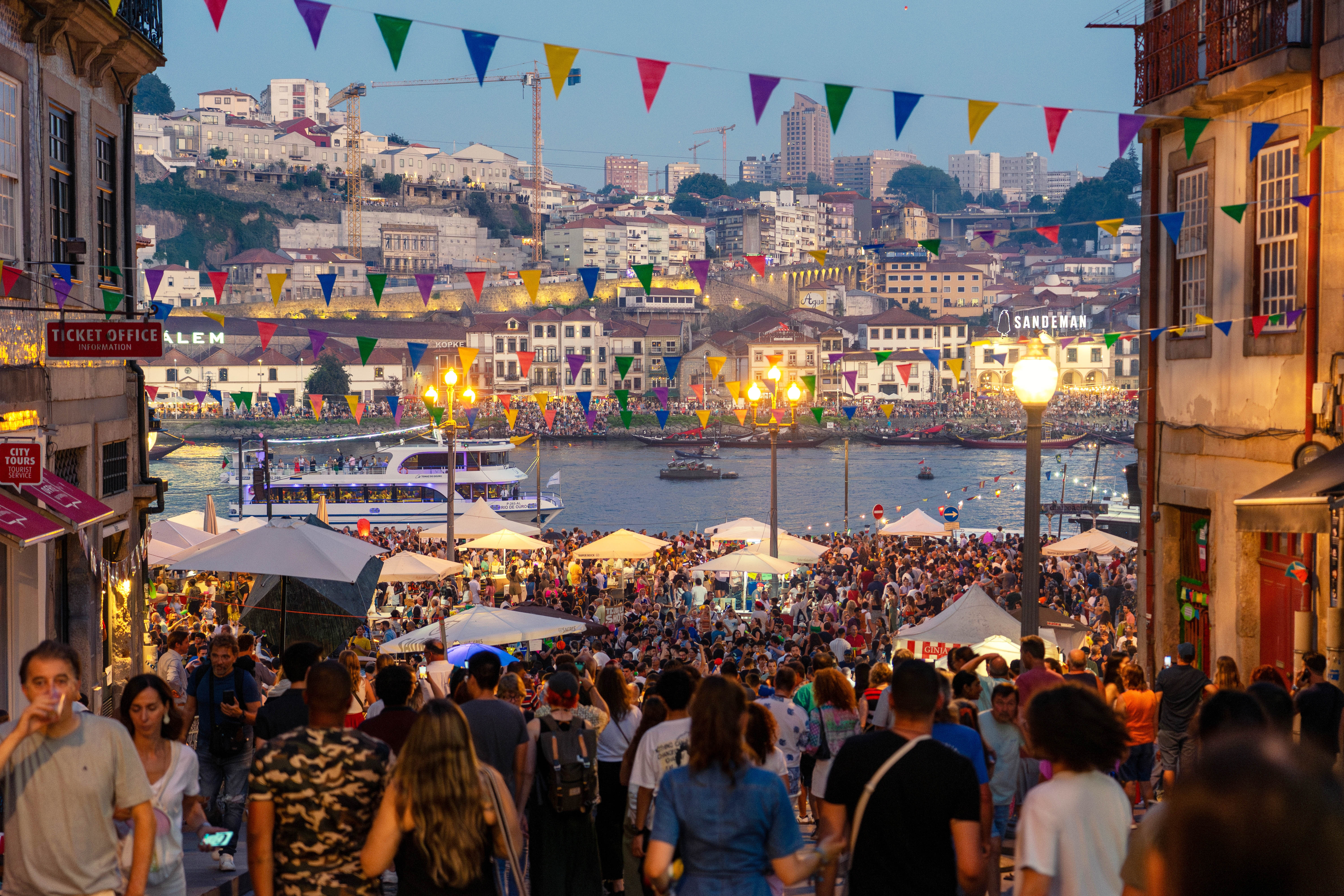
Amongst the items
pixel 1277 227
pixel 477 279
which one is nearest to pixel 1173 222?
pixel 1277 227

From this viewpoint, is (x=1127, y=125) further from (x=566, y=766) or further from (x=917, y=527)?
(x=917, y=527)

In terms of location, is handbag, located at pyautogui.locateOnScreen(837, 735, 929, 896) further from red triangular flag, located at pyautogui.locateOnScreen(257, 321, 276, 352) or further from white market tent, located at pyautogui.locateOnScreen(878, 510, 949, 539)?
white market tent, located at pyautogui.locateOnScreen(878, 510, 949, 539)

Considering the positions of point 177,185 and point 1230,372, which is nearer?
point 1230,372

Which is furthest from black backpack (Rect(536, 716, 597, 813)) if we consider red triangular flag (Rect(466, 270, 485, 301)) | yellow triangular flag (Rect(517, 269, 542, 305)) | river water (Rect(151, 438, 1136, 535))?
river water (Rect(151, 438, 1136, 535))

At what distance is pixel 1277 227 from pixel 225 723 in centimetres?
854

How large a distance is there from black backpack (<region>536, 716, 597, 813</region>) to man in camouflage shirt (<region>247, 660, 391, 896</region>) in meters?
1.56

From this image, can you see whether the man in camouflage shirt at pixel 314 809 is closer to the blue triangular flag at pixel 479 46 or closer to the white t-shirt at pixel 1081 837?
the white t-shirt at pixel 1081 837

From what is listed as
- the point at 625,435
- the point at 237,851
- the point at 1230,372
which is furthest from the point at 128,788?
the point at 625,435

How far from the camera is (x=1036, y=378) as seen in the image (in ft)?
28.4

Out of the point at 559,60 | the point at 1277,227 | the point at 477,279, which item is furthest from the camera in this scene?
the point at 477,279

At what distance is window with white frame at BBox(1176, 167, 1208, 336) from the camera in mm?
11586

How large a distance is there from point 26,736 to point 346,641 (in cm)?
1182

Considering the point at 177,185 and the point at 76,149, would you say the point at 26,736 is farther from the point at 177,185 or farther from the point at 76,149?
the point at 177,185

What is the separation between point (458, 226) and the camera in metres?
163
